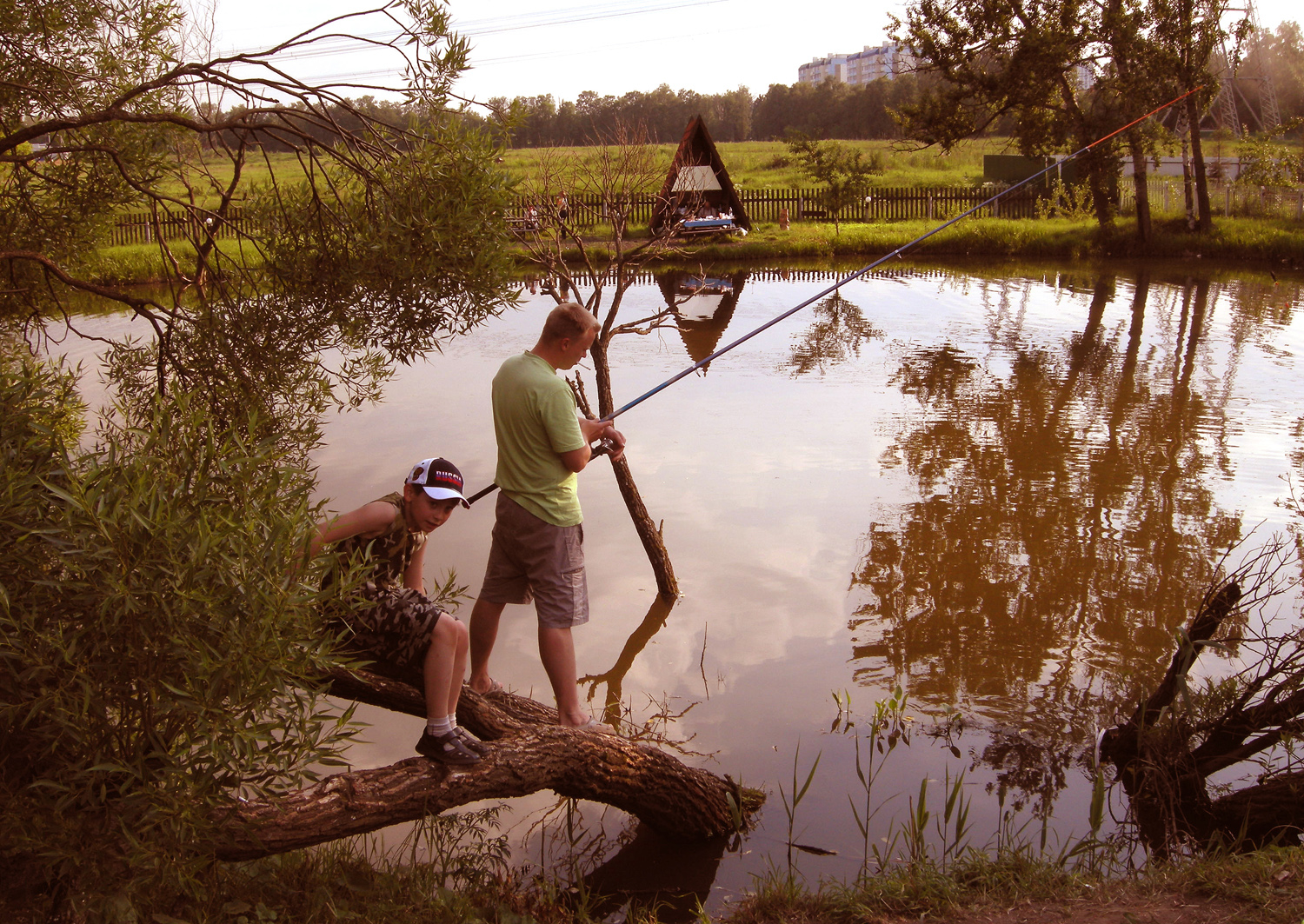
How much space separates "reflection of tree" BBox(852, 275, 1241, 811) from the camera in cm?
598

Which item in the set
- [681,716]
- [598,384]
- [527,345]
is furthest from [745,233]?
[681,716]

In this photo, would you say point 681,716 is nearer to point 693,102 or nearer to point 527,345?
point 527,345

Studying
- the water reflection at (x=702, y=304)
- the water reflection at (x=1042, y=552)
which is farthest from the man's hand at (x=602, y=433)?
the water reflection at (x=702, y=304)

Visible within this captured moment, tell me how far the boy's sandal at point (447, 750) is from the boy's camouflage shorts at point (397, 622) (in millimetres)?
279

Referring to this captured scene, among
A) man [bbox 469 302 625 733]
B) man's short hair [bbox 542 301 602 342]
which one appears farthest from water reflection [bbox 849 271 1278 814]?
man's short hair [bbox 542 301 602 342]

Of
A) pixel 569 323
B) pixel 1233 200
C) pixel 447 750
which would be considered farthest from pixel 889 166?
pixel 447 750

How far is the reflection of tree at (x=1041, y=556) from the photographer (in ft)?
19.6

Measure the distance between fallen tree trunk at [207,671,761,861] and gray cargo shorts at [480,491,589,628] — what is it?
467 mm

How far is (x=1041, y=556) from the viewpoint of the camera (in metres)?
7.74

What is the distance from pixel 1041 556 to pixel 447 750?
555 cm

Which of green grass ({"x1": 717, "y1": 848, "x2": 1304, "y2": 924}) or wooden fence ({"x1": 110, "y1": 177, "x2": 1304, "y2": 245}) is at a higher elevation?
wooden fence ({"x1": 110, "y1": 177, "x2": 1304, "y2": 245})

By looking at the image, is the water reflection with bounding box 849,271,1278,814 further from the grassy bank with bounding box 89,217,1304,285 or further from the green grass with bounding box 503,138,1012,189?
the green grass with bounding box 503,138,1012,189

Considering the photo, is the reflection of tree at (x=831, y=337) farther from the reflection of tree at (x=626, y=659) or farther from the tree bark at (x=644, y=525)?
the reflection of tree at (x=626, y=659)

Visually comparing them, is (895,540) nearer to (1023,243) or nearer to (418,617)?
(418,617)
